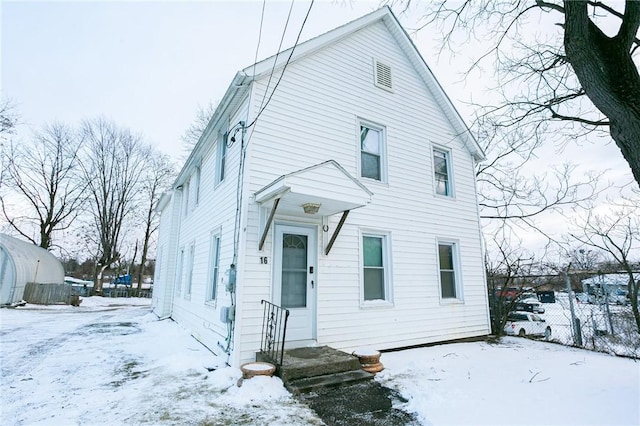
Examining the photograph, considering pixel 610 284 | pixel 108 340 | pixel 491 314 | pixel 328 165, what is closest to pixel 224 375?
pixel 328 165

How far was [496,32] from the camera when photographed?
5156 mm

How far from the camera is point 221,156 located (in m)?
7.50

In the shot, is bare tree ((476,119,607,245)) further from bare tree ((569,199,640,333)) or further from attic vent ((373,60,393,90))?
attic vent ((373,60,393,90))

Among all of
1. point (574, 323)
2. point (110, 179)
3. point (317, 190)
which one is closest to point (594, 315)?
point (574, 323)

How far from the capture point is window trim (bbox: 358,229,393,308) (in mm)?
6406

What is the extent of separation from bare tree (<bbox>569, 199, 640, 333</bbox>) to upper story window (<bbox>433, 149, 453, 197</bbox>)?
3188 mm

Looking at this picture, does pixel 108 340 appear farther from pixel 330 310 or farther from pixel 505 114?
pixel 505 114

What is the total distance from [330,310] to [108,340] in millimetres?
5653

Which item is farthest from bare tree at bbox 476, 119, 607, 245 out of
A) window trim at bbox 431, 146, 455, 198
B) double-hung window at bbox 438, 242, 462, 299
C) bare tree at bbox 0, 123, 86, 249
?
bare tree at bbox 0, 123, 86, 249

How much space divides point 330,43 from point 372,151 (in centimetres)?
257

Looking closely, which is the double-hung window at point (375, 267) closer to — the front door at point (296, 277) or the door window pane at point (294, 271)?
the front door at point (296, 277)

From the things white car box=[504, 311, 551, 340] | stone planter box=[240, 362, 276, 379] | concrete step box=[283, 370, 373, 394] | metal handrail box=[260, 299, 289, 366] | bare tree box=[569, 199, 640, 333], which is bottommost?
white car box=[504, 311, 551, 340]

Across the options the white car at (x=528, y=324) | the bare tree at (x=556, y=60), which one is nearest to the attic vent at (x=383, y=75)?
the bare tree at (x=556, y=60)

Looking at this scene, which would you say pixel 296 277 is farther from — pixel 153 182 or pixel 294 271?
pixel 153 182
